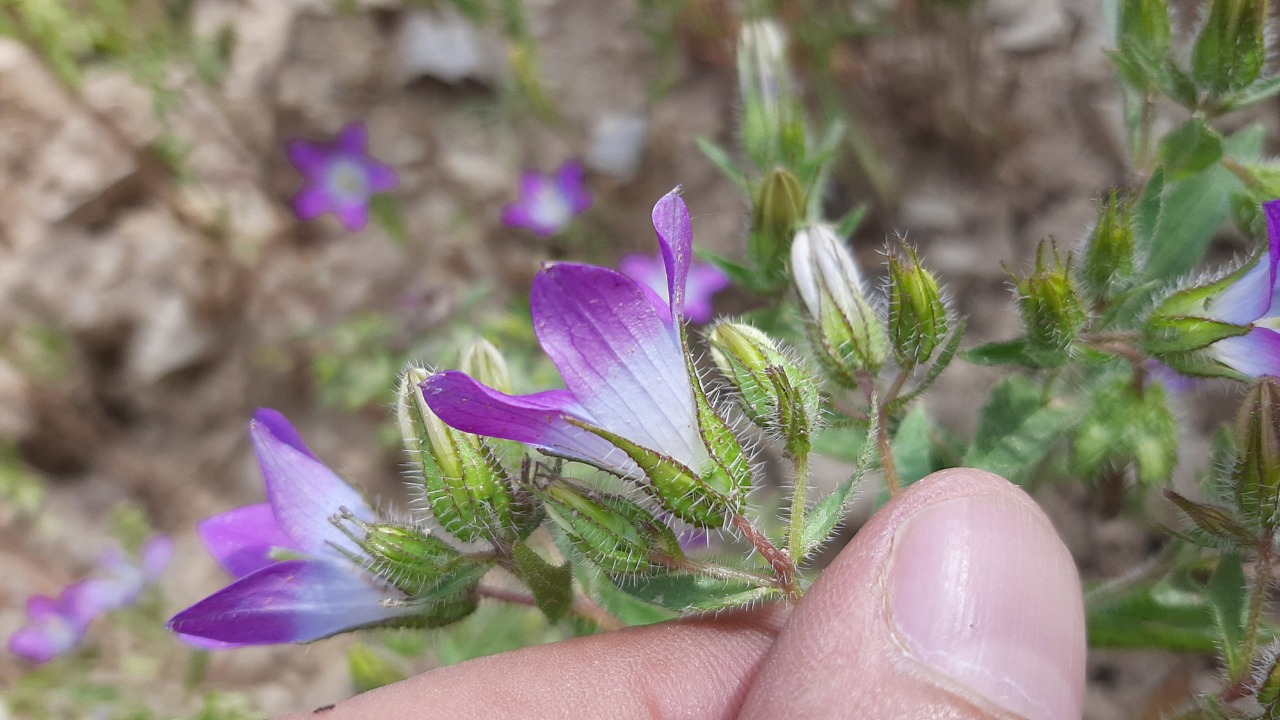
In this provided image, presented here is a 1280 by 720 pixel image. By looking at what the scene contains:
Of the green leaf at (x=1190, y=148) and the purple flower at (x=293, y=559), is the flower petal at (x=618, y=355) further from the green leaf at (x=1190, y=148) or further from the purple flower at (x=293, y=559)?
the green leaf at (x=1190, y=148)

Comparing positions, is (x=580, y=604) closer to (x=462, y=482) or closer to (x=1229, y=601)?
(x=462, y=482)

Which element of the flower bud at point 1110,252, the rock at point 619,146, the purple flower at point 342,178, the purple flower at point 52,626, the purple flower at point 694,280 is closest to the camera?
the flower bud at point 1110,252

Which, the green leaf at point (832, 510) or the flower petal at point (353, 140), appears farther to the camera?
the flower petal at point (353, 140)

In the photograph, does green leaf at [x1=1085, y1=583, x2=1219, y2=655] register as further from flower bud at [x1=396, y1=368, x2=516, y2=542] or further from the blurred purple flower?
the blurred purple flower

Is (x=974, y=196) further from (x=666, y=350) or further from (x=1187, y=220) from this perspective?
(x=666, y=350)

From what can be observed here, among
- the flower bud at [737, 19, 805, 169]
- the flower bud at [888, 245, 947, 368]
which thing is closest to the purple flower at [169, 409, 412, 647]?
the flower bud at [888, 245, 947, 368]

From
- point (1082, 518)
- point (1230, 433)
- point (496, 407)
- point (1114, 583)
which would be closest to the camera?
point (496, 407)

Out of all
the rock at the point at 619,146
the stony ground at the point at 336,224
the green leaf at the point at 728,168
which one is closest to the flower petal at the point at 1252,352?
the green leaf at the point at 728,168

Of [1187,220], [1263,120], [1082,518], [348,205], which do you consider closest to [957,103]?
[1263,120]
